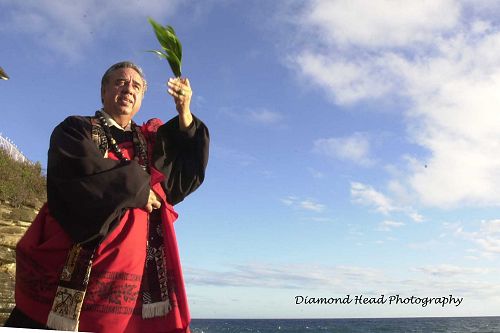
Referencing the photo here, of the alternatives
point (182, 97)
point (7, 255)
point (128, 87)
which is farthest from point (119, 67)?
point (7, 255)

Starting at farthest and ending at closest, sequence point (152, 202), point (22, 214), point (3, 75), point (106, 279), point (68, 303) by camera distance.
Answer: point (22, 214)
point (3, 75)
point (152, 202)
point (106, 279)
point (68, 303)

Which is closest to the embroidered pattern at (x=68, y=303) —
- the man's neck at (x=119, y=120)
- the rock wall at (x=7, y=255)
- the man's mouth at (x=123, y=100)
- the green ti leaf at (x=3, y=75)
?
the man's neck at (x=119, y=120)

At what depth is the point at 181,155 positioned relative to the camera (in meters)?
3.98

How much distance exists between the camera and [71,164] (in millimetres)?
3312

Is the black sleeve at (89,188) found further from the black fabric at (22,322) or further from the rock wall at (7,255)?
the rock wall at (7,255)

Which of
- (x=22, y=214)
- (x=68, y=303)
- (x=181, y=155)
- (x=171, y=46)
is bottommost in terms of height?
(x=68, y=303)

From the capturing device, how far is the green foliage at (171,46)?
3.81 m

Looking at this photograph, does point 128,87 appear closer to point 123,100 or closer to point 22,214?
point 123,100

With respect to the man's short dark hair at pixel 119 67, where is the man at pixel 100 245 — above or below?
below

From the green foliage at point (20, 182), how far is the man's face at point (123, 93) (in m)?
13.7

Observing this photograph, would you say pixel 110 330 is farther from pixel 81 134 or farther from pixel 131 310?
pixel 81 134

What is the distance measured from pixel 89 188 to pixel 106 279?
61 cm

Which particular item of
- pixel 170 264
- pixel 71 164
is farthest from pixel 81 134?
pixel 170 264

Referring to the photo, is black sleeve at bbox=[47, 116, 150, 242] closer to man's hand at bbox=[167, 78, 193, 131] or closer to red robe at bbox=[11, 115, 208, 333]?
red robe at bbox=[11, 115, 208, 333]
